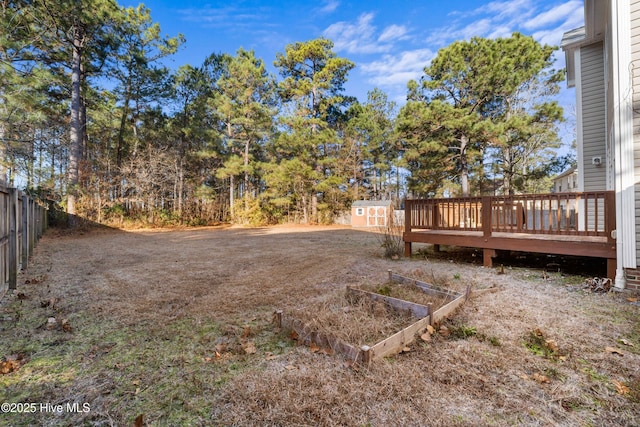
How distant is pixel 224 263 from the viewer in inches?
246

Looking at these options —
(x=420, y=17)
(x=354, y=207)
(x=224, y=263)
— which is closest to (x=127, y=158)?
(x=354, y=207)

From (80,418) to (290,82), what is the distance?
69.4 ft

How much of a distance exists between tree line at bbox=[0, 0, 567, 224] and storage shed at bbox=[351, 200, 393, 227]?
248cm

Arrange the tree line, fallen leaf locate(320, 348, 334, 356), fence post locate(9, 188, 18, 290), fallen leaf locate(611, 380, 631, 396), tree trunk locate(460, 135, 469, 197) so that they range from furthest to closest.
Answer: tree trunk locate(460, 135, 469, 197) < the tree line < fence post locate(9, 188, 18, 290) < fallen leaf locate(320, 348, 334, 356) < fallen leaf locate(611, 380, 631, 396)

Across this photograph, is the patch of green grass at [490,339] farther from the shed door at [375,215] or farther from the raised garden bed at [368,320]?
the shed door at [375,215]

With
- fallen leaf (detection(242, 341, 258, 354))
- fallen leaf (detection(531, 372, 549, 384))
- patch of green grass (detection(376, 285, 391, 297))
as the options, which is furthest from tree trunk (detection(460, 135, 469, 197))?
fallen leaf (detection(242, 341, 258, 354))

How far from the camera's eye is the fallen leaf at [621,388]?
182cm

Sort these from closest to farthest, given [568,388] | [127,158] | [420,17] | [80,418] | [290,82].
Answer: [80,418]
[568,388]
[420,17]
[127,158]
[290,82]

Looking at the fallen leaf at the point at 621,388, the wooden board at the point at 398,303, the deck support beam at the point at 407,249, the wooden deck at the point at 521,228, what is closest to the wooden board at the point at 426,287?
the wooden board at the point at 398,303

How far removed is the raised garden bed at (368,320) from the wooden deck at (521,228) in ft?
8.12

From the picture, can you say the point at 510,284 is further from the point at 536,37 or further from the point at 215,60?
the point at 215,60

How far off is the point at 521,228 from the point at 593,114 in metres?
4.24

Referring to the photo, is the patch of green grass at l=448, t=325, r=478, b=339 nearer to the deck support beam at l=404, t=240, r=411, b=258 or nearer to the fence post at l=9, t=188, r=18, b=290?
the deck support beam at l=404, t=240, r=411, b=258

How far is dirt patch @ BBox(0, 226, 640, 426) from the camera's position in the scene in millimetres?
1656
